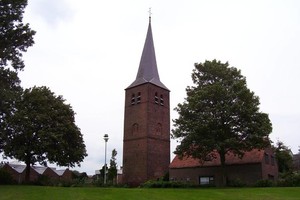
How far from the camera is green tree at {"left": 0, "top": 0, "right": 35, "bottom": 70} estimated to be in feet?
84.8

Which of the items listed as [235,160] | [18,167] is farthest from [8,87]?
[18,167]

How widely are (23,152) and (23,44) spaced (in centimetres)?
1774

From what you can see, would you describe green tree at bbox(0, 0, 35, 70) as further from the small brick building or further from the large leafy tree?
the small brick building

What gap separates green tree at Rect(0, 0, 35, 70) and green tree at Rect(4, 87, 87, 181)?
14549 mm

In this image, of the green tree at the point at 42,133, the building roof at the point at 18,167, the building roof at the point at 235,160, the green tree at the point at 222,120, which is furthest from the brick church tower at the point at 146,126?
the building roof at the point at 18,167

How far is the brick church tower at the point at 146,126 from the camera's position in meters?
51.1

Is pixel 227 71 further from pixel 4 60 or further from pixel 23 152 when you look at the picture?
pixel 23 152

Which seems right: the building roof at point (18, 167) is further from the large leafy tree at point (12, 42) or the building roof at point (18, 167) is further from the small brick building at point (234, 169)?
the large leafy tree at point (12, 42)

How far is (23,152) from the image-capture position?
4050 cm

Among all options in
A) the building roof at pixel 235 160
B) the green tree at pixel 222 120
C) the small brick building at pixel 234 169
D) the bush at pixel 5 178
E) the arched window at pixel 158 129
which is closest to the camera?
the green tree at pixel 222 120

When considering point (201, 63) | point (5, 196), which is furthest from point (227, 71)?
point (5, 196)

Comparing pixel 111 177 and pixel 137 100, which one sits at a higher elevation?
pixel 137 100

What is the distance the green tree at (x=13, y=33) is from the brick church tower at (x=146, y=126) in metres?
27.9

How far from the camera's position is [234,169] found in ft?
145
